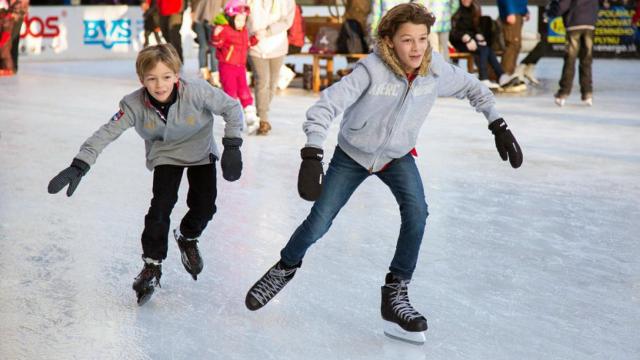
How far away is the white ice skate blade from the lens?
310cm

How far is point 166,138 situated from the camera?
3.46 m

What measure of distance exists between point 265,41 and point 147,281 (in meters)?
4.55

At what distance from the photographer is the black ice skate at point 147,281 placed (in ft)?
11.4

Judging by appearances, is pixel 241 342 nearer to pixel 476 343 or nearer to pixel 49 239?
pixel 476 343

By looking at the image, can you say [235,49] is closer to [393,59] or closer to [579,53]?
[579,53]

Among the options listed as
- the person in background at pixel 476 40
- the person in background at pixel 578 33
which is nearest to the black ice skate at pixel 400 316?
the person in background at pixel 578 33

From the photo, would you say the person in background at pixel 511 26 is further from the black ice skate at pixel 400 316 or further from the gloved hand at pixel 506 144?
the black ice skate at pixel 400 316

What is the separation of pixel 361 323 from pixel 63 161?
3849mm

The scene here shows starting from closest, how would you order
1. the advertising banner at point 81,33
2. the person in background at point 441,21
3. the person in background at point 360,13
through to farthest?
the person in background at point 441,21, the person in background at point 360,13, the advertising banner at point 81,33

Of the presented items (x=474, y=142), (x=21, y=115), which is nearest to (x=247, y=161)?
(x=474, y=142)

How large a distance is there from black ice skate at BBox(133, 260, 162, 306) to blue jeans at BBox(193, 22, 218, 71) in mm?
9606

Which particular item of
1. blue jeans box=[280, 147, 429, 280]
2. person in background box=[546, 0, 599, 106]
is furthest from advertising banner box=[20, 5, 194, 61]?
blue jeans box=[280, 147, 429, 280]

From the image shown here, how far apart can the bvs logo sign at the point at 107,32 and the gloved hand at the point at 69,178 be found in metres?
16.1

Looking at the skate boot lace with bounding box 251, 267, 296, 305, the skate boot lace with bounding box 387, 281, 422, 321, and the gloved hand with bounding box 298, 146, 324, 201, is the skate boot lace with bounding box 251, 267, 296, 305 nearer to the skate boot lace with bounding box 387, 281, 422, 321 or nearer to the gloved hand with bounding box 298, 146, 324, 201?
the skate boot lace with bounding box 387, 281, 422, 321
